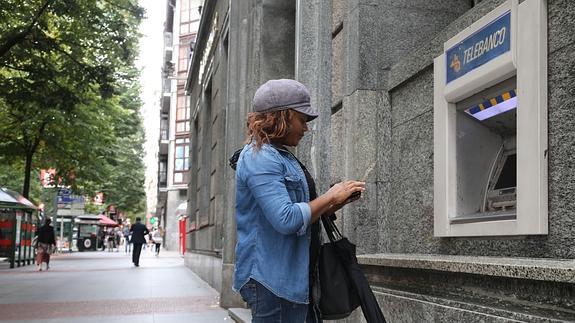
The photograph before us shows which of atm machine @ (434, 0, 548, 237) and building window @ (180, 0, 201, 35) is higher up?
building window @ (180, 0, 201, 35)

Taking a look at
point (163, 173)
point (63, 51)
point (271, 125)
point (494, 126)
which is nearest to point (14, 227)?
point (63, 51)

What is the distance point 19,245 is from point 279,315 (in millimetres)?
23042

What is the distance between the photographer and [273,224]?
2281 mm

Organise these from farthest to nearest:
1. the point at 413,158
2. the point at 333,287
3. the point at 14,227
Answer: the point at 14,227
the point at 413,158
the point at 333,287

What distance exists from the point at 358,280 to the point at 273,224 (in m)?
0.37

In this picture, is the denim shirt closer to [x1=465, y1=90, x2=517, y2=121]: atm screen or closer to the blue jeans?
the blue jeans

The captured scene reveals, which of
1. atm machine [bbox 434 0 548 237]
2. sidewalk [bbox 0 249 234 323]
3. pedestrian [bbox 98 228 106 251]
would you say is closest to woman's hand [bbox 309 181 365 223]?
atm machine [bbox 434 0 548 237]

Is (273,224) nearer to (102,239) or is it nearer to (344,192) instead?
(344,192)

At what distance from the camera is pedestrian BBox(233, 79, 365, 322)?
7.58 feet

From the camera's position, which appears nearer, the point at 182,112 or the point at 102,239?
the point at 182,112

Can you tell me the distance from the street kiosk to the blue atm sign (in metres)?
19.3

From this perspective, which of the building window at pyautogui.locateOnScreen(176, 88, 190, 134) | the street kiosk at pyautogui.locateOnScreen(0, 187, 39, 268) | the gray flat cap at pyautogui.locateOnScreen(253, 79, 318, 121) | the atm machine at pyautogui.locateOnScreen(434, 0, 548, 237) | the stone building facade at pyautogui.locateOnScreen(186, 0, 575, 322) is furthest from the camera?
the building window at pyautogui.locateOnScreen(176, 88, 190, 134)

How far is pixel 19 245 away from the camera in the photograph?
2323 cm

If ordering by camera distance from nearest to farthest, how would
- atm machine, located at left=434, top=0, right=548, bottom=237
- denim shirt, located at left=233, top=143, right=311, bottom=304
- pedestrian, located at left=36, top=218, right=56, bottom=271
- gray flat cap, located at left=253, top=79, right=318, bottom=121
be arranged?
denim shirt, located at left=233, top=143, right=311, bottom=304 < gray flat cap, located at left=253, top=79, right=318, bottom=121 < atm machine, located at left=434, top=0, right=548, bottom=237 < pedestrian, located at left=36, top=218, right=56, bottom=271
